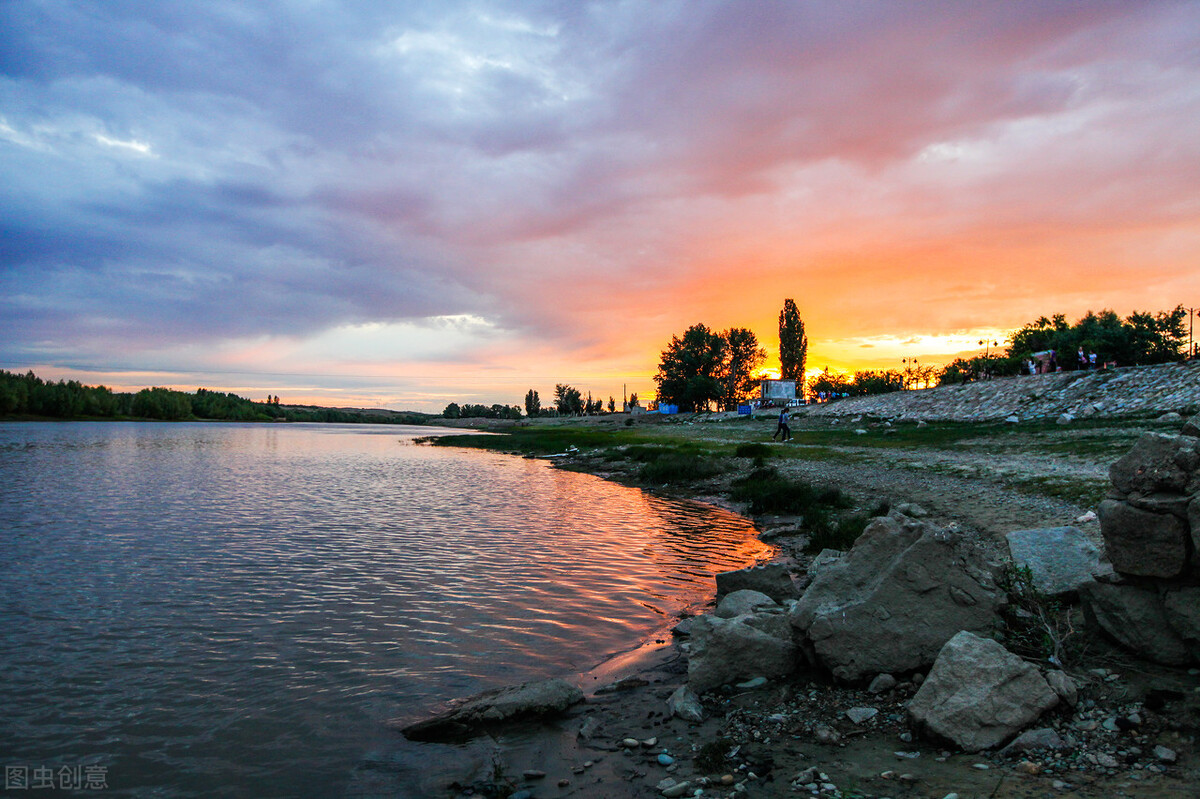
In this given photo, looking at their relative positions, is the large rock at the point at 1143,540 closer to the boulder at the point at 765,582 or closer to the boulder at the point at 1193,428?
the boulder at the point at 1193,428

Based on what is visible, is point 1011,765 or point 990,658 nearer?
point 1011,765

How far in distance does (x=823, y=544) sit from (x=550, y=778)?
10.9m

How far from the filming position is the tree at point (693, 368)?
110188 mm

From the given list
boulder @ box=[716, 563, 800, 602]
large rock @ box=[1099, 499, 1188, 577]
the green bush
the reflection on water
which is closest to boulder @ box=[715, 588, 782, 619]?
boulder @ box=[716, 563, 800, 602]

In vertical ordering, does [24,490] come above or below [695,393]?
below

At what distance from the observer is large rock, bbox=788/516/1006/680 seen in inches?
255

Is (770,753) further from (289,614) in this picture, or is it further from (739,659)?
(289,614)

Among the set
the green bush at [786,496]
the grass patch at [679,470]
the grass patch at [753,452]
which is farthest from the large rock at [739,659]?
the grass patch at [753,452]

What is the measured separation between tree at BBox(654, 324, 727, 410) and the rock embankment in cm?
5090

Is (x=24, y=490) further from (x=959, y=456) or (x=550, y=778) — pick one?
(x=959, y=456)

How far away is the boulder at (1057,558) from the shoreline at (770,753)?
1616 millimetres

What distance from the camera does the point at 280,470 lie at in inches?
1527

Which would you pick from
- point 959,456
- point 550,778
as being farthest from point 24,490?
point 959,456

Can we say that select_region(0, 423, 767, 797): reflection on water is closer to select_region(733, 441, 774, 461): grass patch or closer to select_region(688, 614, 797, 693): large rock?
select_region(688, 614, 797, 693): large rock
